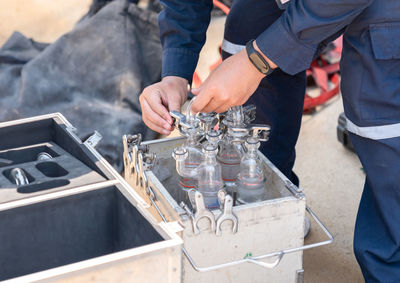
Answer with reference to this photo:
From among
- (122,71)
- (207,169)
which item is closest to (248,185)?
(207,169)

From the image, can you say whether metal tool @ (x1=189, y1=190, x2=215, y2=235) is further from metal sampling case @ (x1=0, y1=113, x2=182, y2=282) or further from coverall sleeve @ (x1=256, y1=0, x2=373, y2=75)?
coverall sleeve @ (x1=256, y1=0, x2=373, y2=75)

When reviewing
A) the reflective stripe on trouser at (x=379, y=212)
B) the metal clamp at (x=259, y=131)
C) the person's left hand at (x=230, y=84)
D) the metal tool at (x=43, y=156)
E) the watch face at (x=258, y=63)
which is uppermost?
the watch face at (x=258, y=63)

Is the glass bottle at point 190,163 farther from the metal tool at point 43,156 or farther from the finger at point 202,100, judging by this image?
the metal tool at point 43,156

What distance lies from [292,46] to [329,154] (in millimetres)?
1369

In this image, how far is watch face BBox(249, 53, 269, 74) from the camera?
1321 millimetres

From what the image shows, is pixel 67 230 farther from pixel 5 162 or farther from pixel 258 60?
pixel 258 60

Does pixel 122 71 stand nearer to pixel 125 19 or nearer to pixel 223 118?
pixel 125 19

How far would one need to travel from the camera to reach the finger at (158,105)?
1473mm

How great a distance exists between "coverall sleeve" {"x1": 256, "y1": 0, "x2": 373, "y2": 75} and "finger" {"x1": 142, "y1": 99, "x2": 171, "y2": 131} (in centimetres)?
32

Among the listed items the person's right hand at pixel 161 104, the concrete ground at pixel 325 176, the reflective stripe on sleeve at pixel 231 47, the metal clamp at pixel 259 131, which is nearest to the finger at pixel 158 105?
the person's right hand at pixel 161 104

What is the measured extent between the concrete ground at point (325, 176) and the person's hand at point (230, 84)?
723 millimetres

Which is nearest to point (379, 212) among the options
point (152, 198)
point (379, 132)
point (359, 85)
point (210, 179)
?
point (379, 132)

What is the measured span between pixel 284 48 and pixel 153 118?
0.39 metres

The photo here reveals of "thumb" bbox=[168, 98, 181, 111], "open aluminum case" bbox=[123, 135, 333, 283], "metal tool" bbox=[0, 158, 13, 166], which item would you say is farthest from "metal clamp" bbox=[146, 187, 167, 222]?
"metal tool" bbox=[0, 158, 13, 166]
